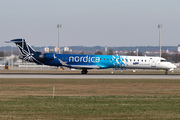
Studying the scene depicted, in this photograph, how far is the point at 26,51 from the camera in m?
51.2

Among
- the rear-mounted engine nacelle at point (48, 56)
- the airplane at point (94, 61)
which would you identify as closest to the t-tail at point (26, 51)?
the airplane at point (94, 61)

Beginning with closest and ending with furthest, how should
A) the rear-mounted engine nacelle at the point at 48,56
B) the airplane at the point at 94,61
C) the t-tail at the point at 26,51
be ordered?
the airplane at the point at 94,61
the rear-mounted engine nacelle at the point at 48,56
the t-tail at the point at 26,51

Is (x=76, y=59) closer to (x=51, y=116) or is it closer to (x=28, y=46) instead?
(x=28, y=46)

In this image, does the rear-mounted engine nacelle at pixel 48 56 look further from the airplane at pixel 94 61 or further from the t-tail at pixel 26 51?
the t-tail at pixel 26 51

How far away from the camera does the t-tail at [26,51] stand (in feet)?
167

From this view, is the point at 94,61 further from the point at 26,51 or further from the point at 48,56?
the point at 26,51

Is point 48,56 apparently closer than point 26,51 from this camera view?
Yes

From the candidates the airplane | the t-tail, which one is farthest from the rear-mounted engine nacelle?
the t-tail

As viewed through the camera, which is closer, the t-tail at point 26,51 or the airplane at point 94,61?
the airplane at point 94,61

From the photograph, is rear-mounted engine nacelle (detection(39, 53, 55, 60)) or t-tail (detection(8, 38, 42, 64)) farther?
t-tail (detection(8, 38, 42, 64))

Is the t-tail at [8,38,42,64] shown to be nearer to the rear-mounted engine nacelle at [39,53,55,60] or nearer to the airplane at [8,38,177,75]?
the airplane at [8,38,177,75]

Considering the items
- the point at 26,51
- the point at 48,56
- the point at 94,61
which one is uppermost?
the point at 26,51

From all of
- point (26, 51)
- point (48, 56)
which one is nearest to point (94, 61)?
point (48, 56)

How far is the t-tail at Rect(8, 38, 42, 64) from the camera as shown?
51031 mm
